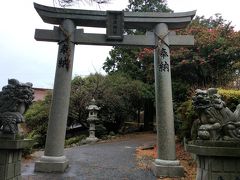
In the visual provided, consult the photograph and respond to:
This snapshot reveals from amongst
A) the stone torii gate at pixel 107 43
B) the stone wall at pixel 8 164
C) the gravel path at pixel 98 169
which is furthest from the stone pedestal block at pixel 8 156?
the stone torii gate at pixel 107 43

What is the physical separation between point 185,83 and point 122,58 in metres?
7.39

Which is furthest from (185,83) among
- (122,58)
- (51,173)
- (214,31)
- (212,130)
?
(212,130)

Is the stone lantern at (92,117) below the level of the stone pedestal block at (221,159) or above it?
above

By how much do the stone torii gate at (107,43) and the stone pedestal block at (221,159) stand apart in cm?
382

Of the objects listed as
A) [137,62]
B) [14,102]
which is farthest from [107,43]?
[137,62]

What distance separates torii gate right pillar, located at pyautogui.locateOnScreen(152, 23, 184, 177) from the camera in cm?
908

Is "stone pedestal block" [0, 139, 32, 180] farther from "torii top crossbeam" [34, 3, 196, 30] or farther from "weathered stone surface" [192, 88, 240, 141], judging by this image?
"torii top crossbeam" [34, 3, 196, 30]

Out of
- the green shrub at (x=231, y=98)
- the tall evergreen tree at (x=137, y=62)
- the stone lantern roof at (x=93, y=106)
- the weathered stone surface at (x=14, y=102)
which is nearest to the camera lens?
the weathered stone surface at (x=14, y=102)

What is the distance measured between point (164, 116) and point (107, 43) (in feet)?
10.2

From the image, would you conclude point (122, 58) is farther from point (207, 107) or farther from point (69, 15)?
point (207, 107)

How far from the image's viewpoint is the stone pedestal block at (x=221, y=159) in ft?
17.7

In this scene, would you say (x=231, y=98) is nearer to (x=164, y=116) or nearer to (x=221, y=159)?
(x=164, y=116)

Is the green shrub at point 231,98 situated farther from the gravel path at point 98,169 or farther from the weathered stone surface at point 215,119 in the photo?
the weathered stone surface at point 215,119

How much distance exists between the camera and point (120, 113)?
21.8m
